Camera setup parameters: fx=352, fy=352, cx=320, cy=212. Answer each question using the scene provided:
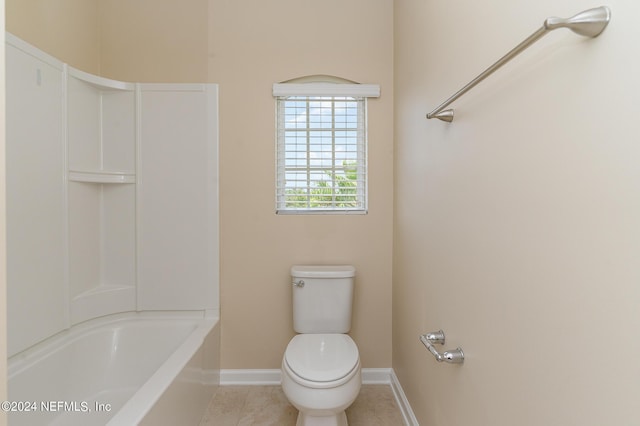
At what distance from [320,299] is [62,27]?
6.71 ft

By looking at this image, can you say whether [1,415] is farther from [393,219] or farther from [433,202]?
[393,219]

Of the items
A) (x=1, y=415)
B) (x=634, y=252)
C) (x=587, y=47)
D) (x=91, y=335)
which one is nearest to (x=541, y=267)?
(x=634, y=252)

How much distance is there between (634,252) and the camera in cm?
54

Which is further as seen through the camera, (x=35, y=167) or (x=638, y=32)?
(x=35, y=167)

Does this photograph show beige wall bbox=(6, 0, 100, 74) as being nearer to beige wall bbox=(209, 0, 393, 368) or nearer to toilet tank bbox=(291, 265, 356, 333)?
beige wall bbox=(209, 0, 393, 368)

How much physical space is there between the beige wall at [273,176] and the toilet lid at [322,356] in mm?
443

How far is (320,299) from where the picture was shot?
2.03 metres

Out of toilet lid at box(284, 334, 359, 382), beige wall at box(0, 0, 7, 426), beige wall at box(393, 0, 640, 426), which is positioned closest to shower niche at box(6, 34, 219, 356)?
toilet lid at box(284, 334, 359, 382)

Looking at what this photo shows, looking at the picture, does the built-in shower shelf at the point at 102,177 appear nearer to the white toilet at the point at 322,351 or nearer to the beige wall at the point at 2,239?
the white toilet at the point at 322,351

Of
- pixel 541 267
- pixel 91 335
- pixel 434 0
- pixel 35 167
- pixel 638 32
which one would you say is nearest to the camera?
pixel 638 32

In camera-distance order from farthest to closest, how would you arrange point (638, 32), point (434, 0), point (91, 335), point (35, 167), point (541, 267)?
point (91, 335), point (35, 167), point (434, 0), point (541, 267), point (638, 32)

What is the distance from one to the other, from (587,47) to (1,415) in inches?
48.3

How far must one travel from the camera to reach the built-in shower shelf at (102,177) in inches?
75.5

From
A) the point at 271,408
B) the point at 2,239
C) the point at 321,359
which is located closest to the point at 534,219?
the point at 2,239
